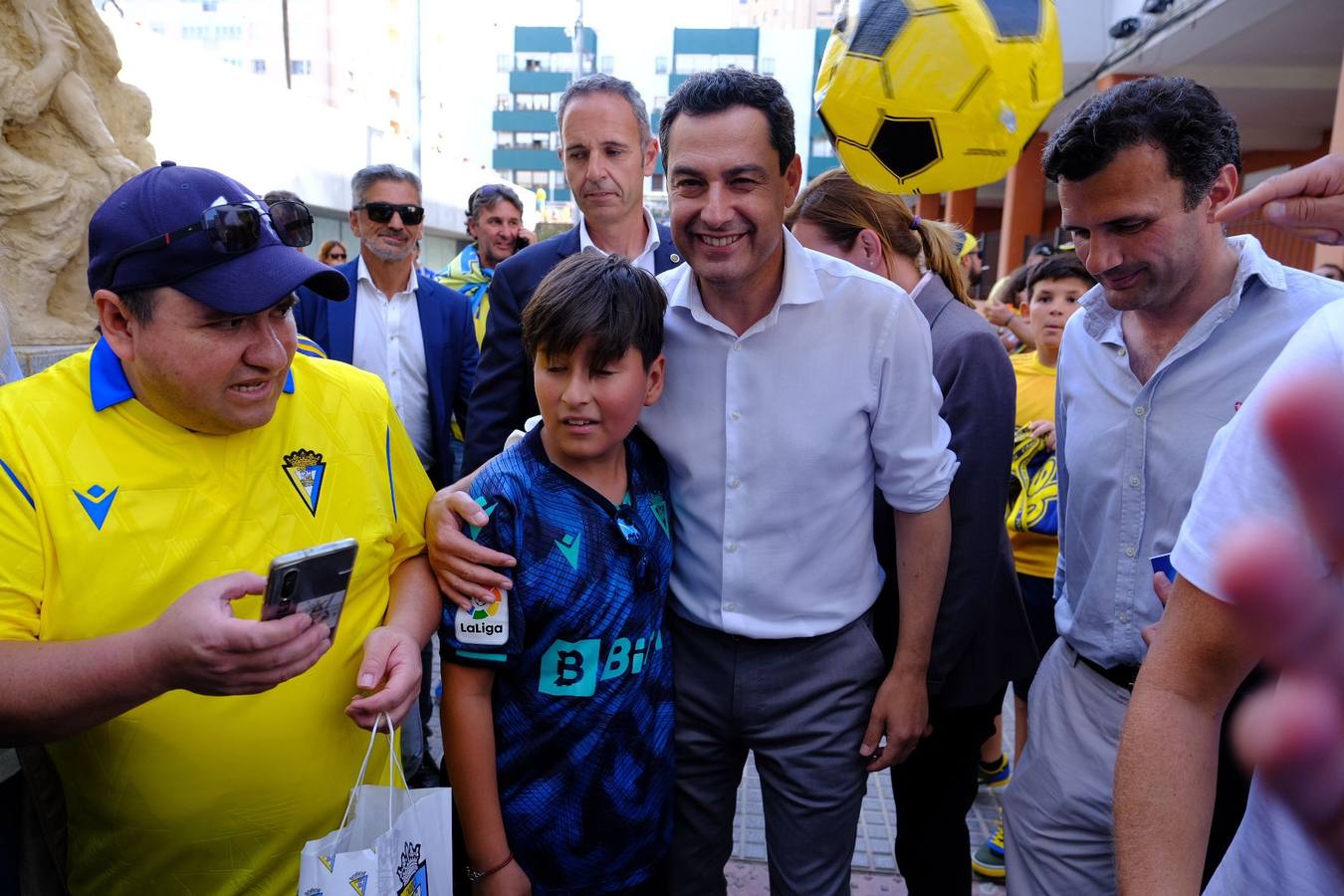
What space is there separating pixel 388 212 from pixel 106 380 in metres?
2.82

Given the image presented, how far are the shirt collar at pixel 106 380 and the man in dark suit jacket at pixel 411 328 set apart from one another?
2.26 metres

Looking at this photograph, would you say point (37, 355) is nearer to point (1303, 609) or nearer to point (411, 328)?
point (411, 328)

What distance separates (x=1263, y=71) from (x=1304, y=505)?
12395 millimetres

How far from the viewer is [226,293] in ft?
4.73

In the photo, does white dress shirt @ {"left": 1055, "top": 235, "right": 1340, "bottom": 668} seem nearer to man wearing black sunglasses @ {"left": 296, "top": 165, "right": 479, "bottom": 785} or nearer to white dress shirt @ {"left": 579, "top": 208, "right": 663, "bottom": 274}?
white dress shirt @ {"left": 579, "top": 208, "right": 663, "bottom": 274}

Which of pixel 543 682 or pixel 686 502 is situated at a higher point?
pixel 686 502

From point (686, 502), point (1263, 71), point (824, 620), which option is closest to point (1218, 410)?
point (824, 620)

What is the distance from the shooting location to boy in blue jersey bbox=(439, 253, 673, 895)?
1738 mm

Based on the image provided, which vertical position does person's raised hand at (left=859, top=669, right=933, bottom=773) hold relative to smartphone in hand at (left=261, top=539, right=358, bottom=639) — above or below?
below

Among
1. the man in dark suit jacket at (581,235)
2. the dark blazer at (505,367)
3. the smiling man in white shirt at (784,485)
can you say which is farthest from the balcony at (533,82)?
the smiling man in white shirt at (784,485)

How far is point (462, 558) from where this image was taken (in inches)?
66.9

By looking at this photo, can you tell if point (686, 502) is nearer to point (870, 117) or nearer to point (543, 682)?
point (543, 682)

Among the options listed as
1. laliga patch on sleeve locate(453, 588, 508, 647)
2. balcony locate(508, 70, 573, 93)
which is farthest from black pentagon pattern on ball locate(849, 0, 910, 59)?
balcony locate(508, 70, 573, 93)

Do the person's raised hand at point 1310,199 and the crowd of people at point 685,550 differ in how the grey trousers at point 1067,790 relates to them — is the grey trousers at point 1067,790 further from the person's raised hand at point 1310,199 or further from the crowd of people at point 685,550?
the person's raised hand at point 1310,199
